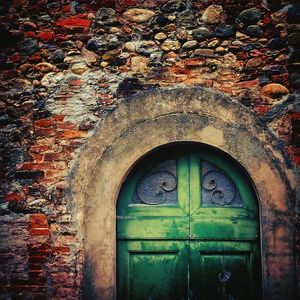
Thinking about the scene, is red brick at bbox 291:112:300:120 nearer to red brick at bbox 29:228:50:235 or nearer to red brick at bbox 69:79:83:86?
red brick at bbox 69:79:83:86

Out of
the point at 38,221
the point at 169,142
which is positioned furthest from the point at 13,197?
the point at 169,142

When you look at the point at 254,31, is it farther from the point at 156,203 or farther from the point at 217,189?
the point at 156,203

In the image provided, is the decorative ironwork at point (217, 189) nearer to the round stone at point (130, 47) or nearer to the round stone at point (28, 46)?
the round stone at point (130, 47)

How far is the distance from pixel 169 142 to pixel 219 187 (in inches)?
22.3

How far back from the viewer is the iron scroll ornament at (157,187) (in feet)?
10.1

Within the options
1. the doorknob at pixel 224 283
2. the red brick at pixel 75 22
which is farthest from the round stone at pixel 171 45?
the doorknob at pixel 224 283

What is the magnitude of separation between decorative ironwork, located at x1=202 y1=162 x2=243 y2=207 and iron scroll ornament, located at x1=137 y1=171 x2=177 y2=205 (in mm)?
254

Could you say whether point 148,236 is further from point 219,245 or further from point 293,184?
point 293,184

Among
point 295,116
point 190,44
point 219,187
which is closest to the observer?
point 295,116

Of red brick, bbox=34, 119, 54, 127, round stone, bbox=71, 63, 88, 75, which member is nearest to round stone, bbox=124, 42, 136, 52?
round stone, bbox=71, 63, 88, 75

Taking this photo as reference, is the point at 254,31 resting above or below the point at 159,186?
above

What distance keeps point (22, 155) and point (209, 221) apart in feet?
5.12

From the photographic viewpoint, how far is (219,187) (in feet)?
10.0

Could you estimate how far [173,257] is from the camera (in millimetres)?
3012
